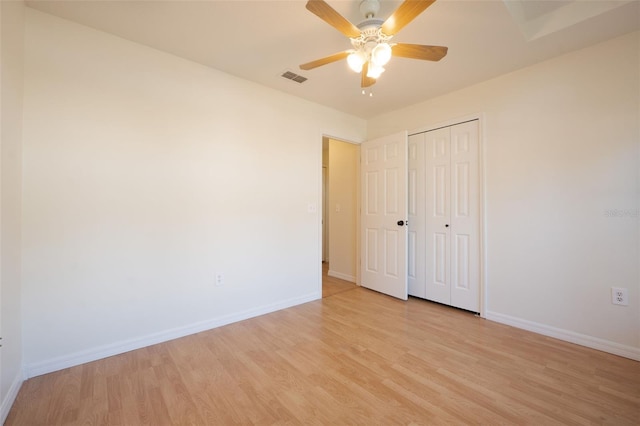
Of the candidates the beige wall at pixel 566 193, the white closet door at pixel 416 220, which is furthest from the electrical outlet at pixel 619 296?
the white closet door at pixel 416 220

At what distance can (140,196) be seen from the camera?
216 cm

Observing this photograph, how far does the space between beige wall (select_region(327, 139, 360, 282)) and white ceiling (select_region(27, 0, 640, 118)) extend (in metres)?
1.69

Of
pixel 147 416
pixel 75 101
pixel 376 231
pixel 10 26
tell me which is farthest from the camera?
pixel 376 231

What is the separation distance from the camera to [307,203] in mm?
3277

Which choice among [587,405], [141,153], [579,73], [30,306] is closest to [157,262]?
[30,306]

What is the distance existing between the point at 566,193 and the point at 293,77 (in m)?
2.70

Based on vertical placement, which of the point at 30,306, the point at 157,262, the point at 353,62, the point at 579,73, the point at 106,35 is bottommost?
the point at 30,306

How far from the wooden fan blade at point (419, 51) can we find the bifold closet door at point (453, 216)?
144cm

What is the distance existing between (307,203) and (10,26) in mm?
2574

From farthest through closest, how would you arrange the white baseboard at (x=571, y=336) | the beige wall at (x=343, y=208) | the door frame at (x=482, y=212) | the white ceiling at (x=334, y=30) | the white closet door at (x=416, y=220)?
the beige wall at (x=343, y=208)
the white closet door at (x=416, y=220)
the door frame at (x=482, y=212)
the white baseboard at (x=571, y=336)
the white ceiling at (x=334, y=30)

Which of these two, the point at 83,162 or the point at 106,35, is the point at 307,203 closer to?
the point at 83,162

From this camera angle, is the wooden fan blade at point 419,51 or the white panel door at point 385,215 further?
the white panel door at point 385,215

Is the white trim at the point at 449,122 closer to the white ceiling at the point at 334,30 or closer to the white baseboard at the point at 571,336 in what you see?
the white ceiling at the point at 334,30

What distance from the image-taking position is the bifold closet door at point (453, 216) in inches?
113
